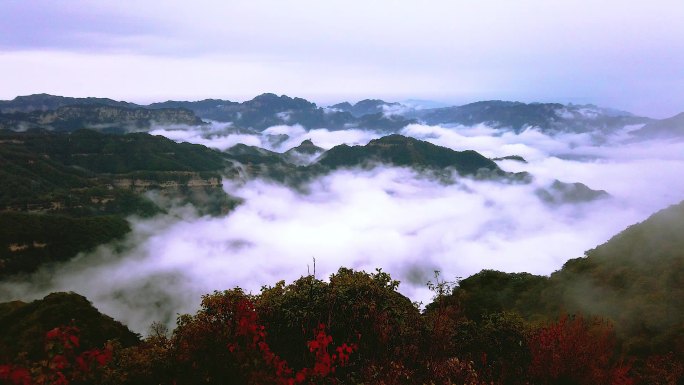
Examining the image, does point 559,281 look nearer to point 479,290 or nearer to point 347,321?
point 479,290

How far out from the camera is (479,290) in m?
72.0

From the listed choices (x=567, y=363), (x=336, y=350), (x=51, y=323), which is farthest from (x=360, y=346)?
(x=51, y=323)

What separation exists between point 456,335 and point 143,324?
145m

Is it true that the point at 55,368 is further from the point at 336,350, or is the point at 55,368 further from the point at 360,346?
the point at 360,346

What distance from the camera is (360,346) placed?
2600 cm

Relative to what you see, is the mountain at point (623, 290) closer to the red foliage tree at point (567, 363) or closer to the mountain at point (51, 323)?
the red foliage tree at point (567, 363)

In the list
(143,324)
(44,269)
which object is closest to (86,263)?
(44,269)

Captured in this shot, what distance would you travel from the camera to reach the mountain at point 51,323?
191ft

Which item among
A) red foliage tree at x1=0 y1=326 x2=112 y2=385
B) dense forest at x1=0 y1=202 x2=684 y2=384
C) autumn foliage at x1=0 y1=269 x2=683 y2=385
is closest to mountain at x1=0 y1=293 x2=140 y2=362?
dense forest at x1=0 y1=202 x2=684 y2=384

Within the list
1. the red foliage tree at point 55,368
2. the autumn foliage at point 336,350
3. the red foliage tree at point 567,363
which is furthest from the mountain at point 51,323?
the red foliage tree at point 567,363

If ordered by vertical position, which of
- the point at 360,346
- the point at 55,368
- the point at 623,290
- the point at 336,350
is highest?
the point at 55,368

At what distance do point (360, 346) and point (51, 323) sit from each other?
6534 centimetres

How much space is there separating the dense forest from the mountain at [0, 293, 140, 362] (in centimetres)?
1063

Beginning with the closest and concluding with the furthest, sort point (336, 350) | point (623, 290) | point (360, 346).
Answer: point (336, 350) < point (360, 346) < point (623, 290)
